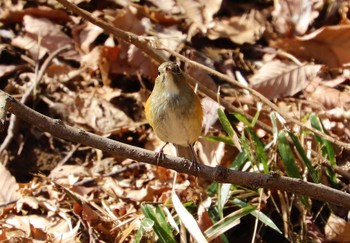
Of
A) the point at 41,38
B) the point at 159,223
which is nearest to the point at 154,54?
the point at 159,223

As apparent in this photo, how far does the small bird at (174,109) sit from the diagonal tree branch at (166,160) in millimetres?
533

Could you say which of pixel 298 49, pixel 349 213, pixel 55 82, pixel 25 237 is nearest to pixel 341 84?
pixel 298 49

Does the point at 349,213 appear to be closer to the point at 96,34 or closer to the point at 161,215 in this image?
the point at 161,215

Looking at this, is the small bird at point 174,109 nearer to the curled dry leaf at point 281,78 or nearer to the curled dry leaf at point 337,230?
the curled dry leaf at point 337,230

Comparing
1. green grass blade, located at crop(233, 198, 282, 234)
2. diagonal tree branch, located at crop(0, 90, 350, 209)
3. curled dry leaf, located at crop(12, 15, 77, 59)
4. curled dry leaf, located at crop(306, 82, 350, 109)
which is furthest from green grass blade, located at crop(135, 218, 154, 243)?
curled dry leaf, located at crop(12, 15, 77, 59)

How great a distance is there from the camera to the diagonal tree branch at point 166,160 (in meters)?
2.59

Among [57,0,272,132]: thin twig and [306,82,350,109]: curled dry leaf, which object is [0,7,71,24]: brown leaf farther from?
[306,82,350,109]: curled dry leaf

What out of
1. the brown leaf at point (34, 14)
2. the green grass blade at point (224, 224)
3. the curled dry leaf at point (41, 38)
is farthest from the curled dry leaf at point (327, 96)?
the brown leaf at point (34, 14)

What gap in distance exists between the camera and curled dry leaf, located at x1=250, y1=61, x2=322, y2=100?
5059 mm

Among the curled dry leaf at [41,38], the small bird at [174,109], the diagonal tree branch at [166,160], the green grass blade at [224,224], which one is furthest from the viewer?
the curled dry leaf at [41,38]

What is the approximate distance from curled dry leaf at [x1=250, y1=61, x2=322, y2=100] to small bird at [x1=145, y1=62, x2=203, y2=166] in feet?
5.03

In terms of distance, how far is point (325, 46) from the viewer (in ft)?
17.7

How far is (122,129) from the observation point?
4.92 metres

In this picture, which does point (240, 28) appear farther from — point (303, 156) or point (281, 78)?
point (303, 156)
